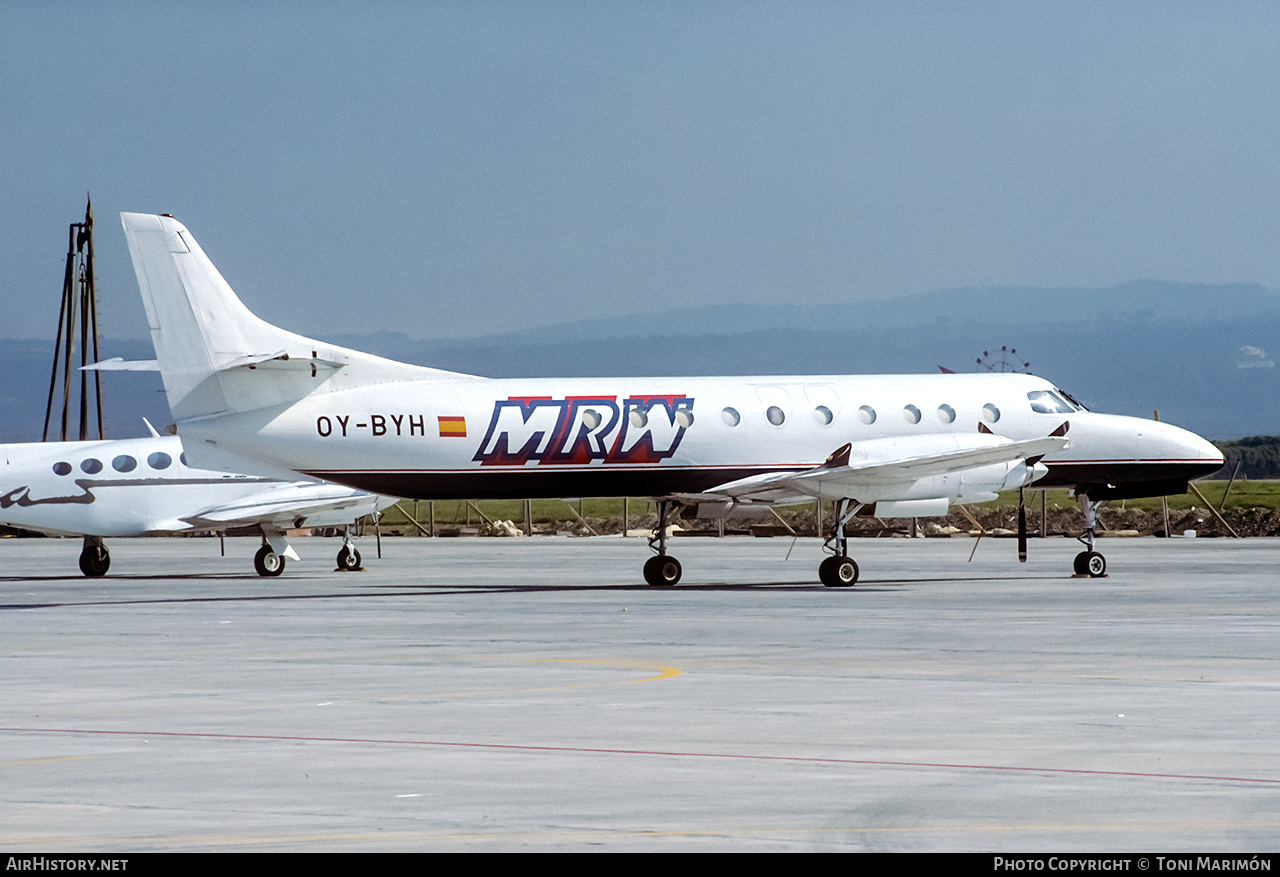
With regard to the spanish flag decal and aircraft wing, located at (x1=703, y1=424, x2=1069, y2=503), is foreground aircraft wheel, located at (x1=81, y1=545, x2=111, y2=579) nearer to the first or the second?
the spanish flag decal

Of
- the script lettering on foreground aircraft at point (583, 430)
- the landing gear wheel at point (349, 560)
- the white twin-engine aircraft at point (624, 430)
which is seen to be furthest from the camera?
the landing gear wheel at point (349, 560)

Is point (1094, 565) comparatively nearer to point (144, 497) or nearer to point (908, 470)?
point (908, 470)

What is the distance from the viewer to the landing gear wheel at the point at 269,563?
Answer: 132 feet

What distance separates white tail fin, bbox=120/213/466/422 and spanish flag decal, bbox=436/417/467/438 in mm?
1859

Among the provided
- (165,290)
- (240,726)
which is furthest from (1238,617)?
(165,290)

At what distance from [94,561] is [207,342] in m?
12.3

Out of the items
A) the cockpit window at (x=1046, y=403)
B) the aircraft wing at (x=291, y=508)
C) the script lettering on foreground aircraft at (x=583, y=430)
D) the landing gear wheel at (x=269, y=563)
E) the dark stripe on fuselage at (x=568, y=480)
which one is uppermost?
the cockpit window at (x=1046, y=403)

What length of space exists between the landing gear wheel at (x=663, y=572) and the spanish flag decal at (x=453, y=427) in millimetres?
4532

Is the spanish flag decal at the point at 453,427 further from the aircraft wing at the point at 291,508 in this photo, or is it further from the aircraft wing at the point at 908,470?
the aircraft wing at the point at 291,508

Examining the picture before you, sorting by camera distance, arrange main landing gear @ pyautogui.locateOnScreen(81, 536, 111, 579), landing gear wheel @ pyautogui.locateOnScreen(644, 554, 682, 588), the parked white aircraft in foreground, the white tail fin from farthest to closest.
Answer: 1. main landing gear @ pyautogui.locateOnScreen(81, 536, 111, 579)
2. the parked white aircraft in foreground
3. landing gear wheel @ pyautogui.locateOnScreen(644, 554, 682, 588)
4. the white tail fin

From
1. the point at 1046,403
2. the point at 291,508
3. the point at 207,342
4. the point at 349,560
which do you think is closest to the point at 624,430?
the point at 207,342

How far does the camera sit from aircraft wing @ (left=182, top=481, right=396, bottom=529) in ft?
129

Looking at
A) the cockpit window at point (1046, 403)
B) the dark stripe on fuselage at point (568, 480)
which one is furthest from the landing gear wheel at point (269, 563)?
the cockpit window at point (1046, 403)

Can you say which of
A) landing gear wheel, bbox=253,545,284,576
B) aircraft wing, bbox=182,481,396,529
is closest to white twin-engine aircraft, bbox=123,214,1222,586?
aircraft wing, bbox=182,481,396,529
